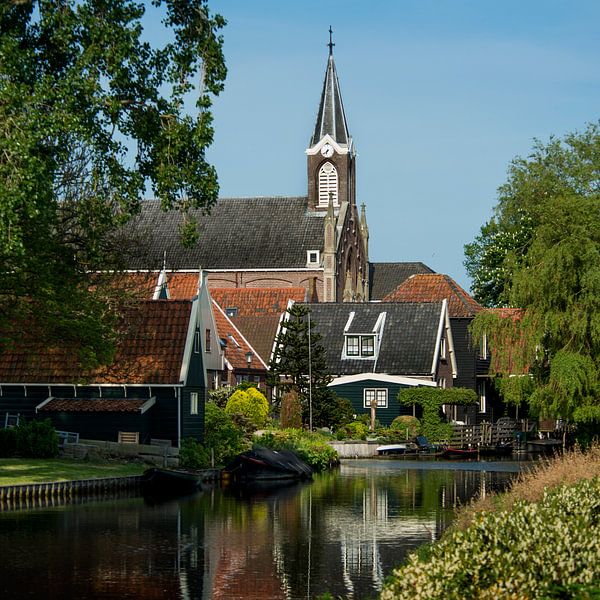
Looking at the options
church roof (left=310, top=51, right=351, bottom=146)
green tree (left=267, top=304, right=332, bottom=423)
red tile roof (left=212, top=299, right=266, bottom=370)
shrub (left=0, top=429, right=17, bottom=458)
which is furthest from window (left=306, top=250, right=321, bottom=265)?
shrub (left=0, top=429, right=17, bottom=458)

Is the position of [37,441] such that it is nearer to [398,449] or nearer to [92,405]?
[92,405]

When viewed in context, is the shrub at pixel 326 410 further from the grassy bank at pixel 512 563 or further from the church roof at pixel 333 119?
the church roof at pixel 333 119

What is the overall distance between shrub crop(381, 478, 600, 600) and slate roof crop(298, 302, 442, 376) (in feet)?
164

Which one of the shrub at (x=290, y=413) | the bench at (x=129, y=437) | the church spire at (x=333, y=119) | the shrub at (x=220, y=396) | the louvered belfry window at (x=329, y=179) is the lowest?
the bench at (x=129, y=437)

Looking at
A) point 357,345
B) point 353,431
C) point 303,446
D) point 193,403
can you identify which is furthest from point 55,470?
point 357,345

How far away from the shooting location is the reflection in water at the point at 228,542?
68.4 feet

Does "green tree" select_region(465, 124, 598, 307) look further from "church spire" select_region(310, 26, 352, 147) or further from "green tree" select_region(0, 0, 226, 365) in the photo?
"green tree" select_region(0, 0, 226, 365)

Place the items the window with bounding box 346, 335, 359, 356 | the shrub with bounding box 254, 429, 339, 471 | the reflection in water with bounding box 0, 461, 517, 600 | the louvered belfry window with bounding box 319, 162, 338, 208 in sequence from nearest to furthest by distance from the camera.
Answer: the reflection in water with bounding box 0, 461, 517, 600, the shrub with bounding box 254, 429, 339, 471, the window with bounding box 346, 335, 359, 356, the louvered belfry window with bounding box 319, 162, 338, 208

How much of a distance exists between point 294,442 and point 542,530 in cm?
3489

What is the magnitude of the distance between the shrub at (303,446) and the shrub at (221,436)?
118 centimetres

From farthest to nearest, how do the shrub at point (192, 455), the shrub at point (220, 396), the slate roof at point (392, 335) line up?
the slate roof at point (392, 335) → the shrub at point (220, 396) → the shrub at point (192, 455)

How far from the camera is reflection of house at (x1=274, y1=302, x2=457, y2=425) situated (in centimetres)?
6575

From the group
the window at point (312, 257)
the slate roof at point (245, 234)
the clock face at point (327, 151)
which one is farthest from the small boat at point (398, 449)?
the clock face at point (327, 151)

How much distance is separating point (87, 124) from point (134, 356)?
52.0ft
